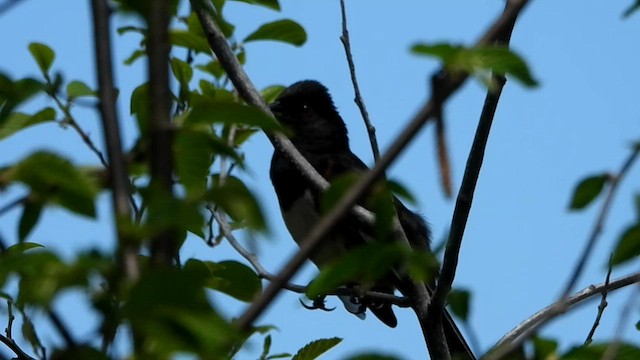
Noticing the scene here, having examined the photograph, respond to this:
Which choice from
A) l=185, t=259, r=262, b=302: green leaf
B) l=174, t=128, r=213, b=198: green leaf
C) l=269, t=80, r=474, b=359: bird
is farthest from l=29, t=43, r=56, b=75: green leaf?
l=174, t=128, r=213, b=198: green leaf

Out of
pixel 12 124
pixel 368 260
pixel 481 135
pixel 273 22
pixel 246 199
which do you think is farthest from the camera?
pixel 273 22

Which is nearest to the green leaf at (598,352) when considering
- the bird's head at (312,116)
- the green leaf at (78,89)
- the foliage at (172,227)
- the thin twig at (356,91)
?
the foliage at (172,227)

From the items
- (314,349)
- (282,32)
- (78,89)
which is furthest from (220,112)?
(282,32)

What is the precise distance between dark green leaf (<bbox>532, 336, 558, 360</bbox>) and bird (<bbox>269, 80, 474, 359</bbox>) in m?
3.90

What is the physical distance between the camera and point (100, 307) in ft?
5.03

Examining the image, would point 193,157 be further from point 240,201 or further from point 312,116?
point 312,116

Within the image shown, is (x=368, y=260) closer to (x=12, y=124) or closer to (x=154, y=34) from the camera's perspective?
(x=154, y=34)

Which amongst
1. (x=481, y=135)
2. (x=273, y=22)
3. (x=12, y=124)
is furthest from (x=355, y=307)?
(x=12, y=124)

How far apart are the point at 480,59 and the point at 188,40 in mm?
2824

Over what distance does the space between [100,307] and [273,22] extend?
3100 millimetres

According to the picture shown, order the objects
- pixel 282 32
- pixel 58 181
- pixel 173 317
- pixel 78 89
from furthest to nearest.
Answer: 1. pixel 282 32
2. pixel 78 89
3. pixel 58 181
4. pixel 173 317

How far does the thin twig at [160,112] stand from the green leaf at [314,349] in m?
2.11

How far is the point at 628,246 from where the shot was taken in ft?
6.08

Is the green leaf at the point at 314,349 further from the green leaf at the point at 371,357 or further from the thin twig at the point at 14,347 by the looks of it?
the green leaf at the point at 371,357
